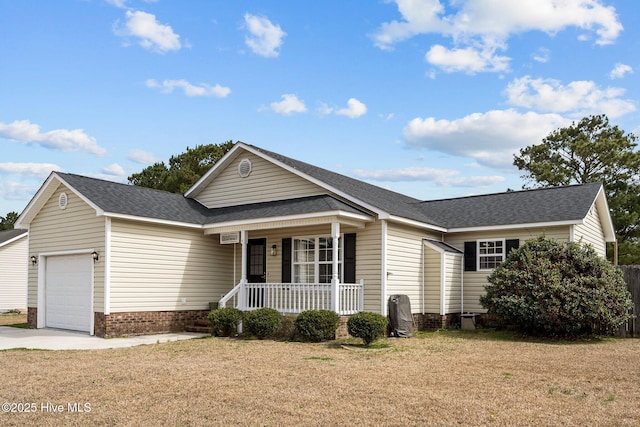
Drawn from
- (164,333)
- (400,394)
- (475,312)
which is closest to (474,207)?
(475,312)

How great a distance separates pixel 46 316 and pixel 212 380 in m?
11.7

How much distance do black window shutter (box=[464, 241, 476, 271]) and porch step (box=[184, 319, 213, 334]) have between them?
8.27 m

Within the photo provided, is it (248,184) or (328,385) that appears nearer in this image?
(328,385)

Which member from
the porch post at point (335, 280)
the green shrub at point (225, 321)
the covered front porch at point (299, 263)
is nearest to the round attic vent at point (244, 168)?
the covered front porch at point (299, 263)

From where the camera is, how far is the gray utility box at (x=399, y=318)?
51.0 feet

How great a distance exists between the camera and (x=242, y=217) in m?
17.1

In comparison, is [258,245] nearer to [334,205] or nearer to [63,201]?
[334,205]

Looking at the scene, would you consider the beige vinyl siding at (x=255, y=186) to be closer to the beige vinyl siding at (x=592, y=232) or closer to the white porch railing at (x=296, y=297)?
the white porch railing at (x=296, y=297)

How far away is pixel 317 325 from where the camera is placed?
→ 14211mm

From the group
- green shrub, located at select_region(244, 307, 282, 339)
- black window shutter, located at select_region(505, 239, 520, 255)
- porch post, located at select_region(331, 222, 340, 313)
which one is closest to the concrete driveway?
green shrub, located at select_region(244, 307, 282, 339)

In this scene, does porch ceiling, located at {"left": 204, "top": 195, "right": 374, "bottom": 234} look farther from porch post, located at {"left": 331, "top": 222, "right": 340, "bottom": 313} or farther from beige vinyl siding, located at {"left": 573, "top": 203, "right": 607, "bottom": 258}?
beige vinyl siding, located at {"left": 573, "top": 203, "right": 607, "bottom": 258}

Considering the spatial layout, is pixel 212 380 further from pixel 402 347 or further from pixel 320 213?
pixel 320 213

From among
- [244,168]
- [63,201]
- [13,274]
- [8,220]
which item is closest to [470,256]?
[244,168]

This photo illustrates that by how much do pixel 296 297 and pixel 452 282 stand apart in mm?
4897
